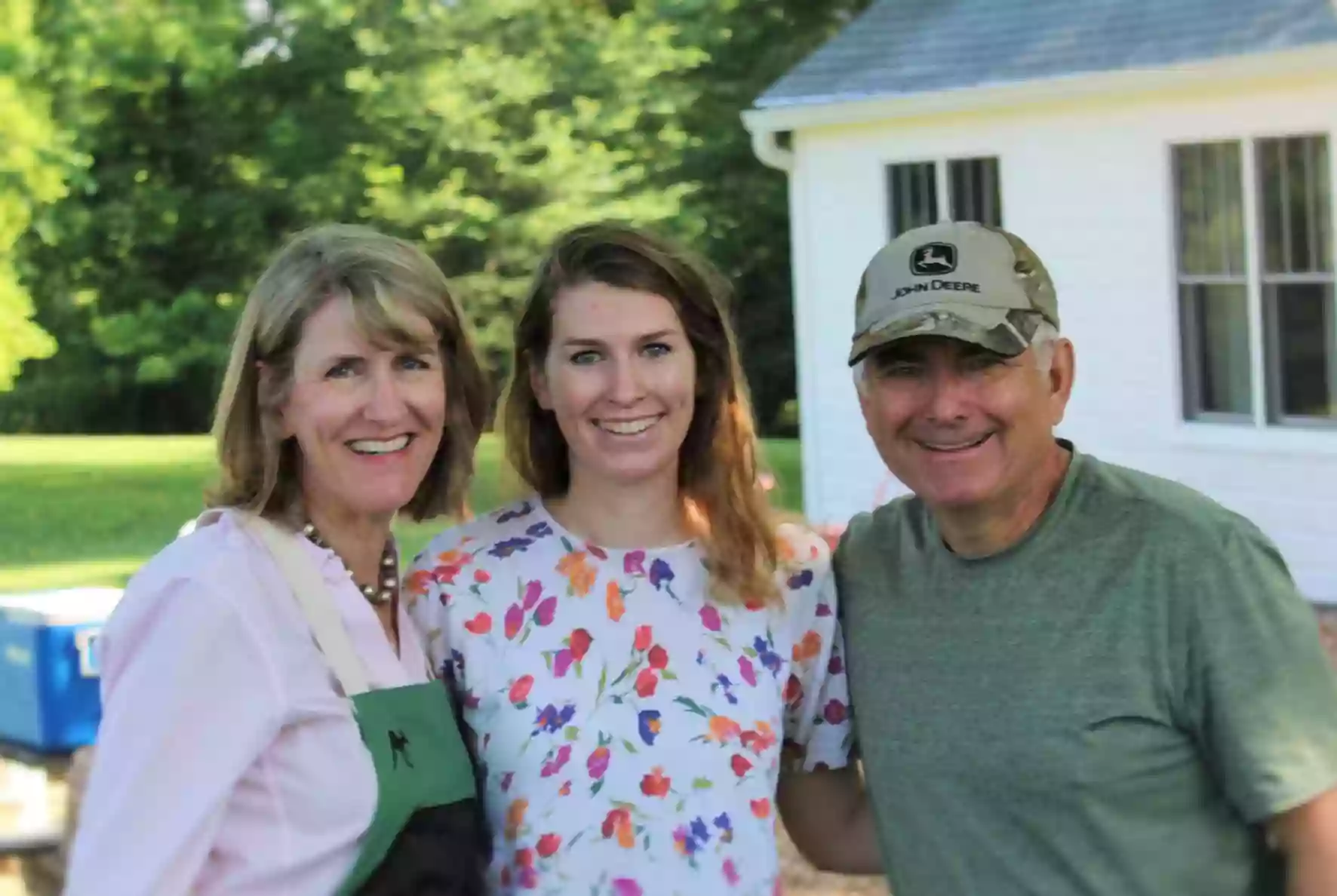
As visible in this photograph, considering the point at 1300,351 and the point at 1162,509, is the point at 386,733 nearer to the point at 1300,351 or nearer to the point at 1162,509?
the point at 1162,509

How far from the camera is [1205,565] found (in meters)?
2.39

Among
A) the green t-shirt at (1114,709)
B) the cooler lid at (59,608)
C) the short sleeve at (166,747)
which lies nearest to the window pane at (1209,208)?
the cooler lid at (59,608)

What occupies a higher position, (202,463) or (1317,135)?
(1317,135)

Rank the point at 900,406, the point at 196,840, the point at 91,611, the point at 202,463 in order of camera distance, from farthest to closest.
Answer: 1. the point at 202,463
2. the point at 91,611
3. the point at 900,406
4. the point at 196,840

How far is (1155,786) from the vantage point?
2418mm

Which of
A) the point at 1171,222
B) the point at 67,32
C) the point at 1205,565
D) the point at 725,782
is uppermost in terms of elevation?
the point at 67,32

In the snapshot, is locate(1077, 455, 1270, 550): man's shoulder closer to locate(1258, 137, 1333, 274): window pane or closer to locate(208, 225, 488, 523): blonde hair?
locate(208, 225, 488, 523): blonde hair

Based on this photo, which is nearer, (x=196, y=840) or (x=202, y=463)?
(x=196, y=840)

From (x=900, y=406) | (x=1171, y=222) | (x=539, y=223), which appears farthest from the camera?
(x=539, y=223)

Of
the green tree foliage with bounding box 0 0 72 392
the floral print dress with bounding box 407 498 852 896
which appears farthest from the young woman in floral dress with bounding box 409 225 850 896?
the green tree foliage with bounding box 0 0 72 392

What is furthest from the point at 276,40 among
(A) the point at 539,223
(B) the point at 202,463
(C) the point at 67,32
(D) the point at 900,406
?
(D) the point at 900,406

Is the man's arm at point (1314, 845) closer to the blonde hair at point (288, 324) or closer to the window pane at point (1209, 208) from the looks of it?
the blonde hair at point (288, 324)

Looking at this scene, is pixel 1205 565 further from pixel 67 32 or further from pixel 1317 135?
pixel 67 32

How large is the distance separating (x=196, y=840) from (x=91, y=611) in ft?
19.3
